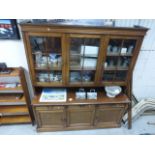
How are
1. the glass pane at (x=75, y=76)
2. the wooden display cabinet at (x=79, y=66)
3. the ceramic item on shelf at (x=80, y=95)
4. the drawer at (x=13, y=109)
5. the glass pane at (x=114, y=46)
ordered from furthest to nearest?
the drawer at (x=13, y=109)
the ceramic item on shelf at (x=80, y=95)
the glass pane at (x=75, y=76)
the glass pane at (x=114, y=46)
the wooden display cabinet at (x=79, y=66)

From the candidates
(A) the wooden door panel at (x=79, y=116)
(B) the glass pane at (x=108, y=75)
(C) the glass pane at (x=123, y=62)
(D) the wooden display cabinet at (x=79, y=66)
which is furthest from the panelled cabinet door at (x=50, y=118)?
(C) the glass pane at (x=123, y=62)

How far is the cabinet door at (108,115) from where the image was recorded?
196 centimetres

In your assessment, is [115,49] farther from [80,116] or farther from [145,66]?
[80,116]

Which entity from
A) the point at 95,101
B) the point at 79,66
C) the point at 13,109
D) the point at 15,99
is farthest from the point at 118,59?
the point at 13,109

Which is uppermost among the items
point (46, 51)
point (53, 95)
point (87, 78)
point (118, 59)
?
point (46, 51)

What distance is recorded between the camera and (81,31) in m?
1.39

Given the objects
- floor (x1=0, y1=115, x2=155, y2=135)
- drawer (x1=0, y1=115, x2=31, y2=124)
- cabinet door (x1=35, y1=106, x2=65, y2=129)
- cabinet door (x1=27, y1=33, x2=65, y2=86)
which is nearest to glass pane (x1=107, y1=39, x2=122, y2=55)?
cabinet door (x1=27, y1=33, x2=65, y2=86)

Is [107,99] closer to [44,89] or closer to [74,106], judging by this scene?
[74,106]

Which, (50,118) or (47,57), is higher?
(47,57)

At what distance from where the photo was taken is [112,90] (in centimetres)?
190

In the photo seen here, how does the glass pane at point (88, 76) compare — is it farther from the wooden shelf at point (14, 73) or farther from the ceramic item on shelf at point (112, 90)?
the wooden shelf at point (14, 73)

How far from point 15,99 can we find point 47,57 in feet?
2.93

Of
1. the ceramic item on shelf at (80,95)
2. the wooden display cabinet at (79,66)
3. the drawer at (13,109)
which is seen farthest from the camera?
the drawer at (13,109)
